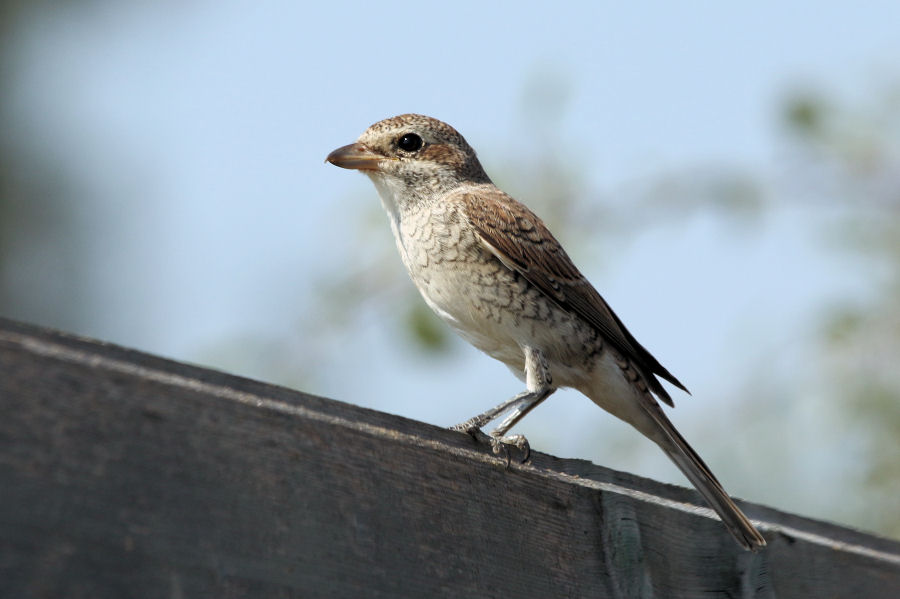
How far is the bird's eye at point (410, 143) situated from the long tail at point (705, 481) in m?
1.53

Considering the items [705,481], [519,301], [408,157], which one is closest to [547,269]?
[519,301]

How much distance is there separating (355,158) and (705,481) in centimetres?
207

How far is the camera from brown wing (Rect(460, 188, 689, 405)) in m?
4.58

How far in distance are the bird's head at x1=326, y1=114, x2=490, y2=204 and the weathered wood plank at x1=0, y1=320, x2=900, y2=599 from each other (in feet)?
7.21

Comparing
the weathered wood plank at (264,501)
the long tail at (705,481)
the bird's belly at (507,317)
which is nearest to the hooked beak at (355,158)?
the bird's belly at (507,317)

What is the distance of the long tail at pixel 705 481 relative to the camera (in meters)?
3.17

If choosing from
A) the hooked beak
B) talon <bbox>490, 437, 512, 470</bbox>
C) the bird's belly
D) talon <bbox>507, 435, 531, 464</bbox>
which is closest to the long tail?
the bird's belly

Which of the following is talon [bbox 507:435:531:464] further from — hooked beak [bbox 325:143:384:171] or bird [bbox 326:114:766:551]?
hooked beak [bbox 325:143:384:171]

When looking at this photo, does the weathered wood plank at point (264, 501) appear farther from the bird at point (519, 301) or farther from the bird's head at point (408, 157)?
the bird's head at point (408, 157)

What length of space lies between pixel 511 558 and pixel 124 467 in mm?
955

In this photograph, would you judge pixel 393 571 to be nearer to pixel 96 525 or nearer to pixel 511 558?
pixel 511 558

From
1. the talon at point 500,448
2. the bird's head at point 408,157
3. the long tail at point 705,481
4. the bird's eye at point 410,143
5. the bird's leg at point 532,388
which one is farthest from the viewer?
the bird's eye at point 410,143

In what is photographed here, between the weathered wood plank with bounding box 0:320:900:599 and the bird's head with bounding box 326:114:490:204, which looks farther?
the bird's head with bounding box 326:114:490:204

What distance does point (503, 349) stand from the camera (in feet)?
15.2
